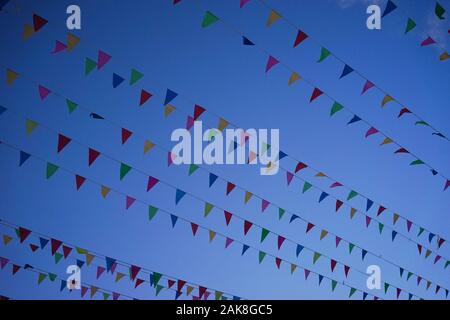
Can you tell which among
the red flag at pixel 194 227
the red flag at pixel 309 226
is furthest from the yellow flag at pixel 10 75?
the red flag at pixel 309 226

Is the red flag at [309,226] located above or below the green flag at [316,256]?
above

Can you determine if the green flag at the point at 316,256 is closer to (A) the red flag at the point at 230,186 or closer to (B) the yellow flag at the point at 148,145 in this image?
(A) the red flag at the point at 230,186

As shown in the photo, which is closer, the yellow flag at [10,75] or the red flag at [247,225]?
the yellow flag at [10,75]

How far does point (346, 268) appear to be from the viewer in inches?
226

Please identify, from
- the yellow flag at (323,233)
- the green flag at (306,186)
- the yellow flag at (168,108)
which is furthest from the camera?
the yellow flag at (323,233)

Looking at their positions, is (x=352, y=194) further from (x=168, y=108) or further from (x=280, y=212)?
(x=168, y=108)

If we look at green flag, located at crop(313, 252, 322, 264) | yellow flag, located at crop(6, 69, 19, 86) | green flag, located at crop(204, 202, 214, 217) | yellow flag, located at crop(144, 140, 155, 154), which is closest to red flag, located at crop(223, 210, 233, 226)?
green flag, located at crop(204, 202, 214, 217)

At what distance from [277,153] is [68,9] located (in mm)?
2103

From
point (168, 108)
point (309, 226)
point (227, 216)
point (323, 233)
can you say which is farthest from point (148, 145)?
point (323, 233)

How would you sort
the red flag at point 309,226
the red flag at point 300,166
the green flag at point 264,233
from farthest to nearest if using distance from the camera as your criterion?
the red flag at point 309,226 < the green flag at point 264,233 < the red flag at point 300,166

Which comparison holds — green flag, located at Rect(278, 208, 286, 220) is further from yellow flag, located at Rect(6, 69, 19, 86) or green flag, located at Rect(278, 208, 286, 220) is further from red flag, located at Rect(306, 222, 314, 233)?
yellow flag, located at Rect(6, 69, 19, 86)
